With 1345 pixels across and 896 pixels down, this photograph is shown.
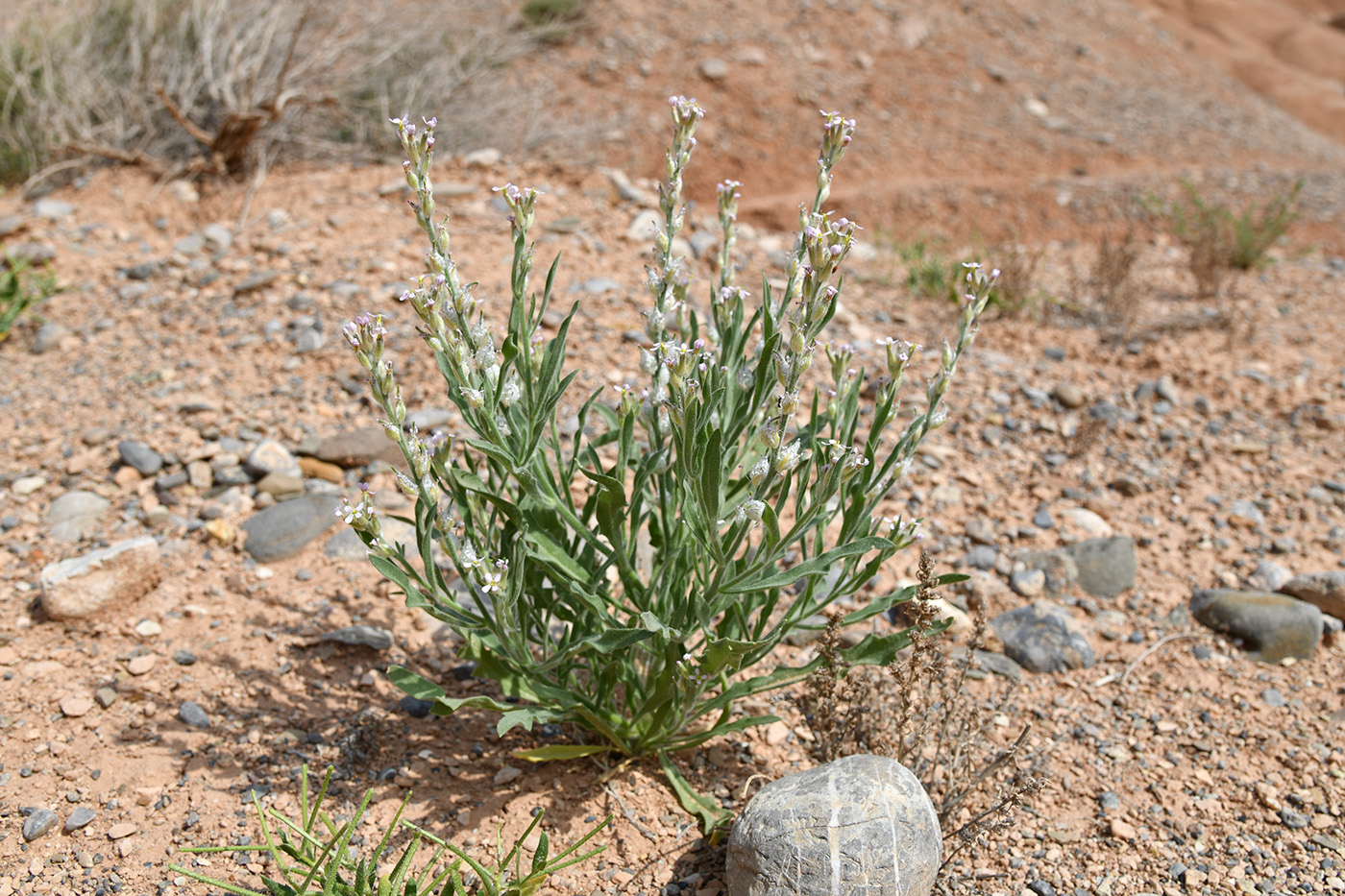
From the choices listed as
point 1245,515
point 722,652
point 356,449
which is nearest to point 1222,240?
point 1245,515

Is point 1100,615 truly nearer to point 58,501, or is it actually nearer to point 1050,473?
point 1050,473

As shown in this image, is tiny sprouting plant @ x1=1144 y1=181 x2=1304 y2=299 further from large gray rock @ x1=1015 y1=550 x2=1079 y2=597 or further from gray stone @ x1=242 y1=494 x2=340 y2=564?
gray stone @ x1=242 y1=494 x2=340 y2=564

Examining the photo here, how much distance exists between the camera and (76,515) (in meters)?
3.40

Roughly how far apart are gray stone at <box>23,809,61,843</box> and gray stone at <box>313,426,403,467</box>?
1643mm

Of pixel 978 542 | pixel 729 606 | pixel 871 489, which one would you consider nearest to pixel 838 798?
pixel 729 606

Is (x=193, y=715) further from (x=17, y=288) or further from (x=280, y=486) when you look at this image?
(x=17, y=288)

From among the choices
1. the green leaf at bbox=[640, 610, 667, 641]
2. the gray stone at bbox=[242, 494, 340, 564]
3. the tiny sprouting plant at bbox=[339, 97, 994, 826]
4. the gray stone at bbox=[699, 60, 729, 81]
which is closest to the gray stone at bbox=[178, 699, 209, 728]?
the gray stone at bbox=[242, 494, 340, 564]

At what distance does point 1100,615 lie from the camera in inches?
134

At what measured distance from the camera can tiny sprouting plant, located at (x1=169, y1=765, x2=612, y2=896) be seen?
6.53 ft

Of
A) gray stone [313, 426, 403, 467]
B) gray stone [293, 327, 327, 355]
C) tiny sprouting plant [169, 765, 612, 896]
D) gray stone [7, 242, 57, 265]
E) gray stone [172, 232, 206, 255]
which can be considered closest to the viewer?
tiny sprouting plant [169, 765, 612, 896]

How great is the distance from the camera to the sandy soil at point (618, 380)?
2.46 metres

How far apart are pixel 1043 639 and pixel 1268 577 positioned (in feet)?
3.43

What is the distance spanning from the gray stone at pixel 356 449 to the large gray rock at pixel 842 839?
Answer: 2.17 metres

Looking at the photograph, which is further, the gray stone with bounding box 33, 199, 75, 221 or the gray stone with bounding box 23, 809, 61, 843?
the gray stone with bounding box 33, 199, 75, 221
